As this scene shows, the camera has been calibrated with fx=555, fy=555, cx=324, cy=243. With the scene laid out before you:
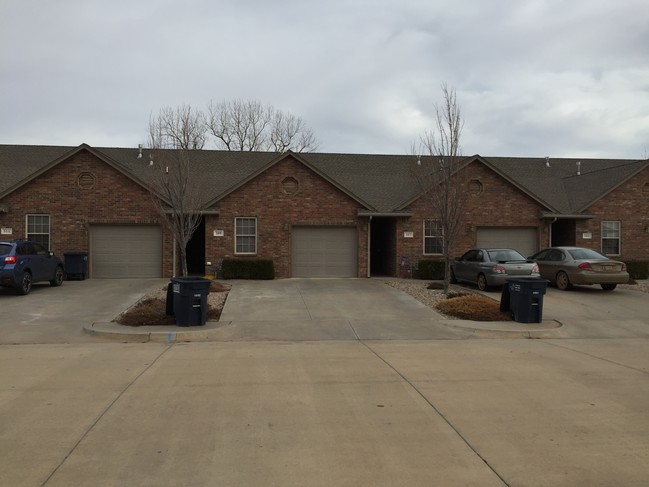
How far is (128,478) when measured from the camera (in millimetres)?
4230

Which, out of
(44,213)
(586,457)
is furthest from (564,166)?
(586,457)

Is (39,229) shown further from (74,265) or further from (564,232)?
(564,232)

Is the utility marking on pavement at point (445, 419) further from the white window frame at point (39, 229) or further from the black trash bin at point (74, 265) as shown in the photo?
the white window frame at point (39, 229)

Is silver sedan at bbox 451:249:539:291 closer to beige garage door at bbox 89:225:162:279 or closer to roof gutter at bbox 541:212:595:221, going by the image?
roof gutter at bbox 541:212:595:221

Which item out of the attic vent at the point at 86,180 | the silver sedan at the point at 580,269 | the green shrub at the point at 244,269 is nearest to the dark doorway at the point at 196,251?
the green shrub at the point at 244,269

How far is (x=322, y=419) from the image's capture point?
5.69m

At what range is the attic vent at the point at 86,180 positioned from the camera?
21.0m

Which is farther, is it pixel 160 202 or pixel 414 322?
pixel 160 202

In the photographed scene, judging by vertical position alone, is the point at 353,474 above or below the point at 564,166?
below

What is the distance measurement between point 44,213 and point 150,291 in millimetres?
6869

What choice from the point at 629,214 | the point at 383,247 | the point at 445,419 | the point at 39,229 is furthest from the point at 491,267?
the point at 39,229

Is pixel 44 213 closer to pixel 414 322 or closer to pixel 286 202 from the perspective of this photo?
pixel 286 202

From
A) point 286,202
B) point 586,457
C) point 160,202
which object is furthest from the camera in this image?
point 286,202

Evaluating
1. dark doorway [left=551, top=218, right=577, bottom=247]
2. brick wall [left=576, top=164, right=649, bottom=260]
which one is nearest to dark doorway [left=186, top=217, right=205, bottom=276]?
dark doorway [left=551, top=218, right=577, bottom=247]
